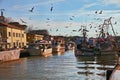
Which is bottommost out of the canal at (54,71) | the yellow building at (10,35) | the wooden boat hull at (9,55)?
the canal at (54,71)

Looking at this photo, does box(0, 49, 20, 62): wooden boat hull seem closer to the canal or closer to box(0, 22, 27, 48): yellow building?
the canal

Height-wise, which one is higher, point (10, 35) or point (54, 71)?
point (10, 35)

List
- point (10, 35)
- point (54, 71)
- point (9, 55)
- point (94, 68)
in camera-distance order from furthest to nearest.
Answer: point (10, 35), point (9, 55), point (94, 68), point (54, 71)

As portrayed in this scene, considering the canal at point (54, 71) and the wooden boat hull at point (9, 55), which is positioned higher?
the wooden boat hull at point (9, 55)

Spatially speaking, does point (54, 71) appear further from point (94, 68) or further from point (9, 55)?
point (9, 55)

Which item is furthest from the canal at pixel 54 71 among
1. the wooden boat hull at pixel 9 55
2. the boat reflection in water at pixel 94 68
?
the wooden boat hull at pixel 9 55

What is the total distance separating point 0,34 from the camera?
87.5m

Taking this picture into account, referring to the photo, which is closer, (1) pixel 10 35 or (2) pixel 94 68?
(2) pixel 94 68

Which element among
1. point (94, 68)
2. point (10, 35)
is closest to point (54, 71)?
point (94, 68)

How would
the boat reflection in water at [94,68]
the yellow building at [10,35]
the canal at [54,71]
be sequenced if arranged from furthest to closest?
the yellow building at [10,35]
the boat reflection in water at [94,68]
the canal at [54,71]

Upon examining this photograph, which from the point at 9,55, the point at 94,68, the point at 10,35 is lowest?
the point at 94,68

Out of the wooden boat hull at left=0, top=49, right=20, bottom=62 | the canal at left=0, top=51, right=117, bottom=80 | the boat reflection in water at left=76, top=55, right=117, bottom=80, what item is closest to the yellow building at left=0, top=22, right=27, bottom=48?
the wooden boat hull at left=0, top=49, right=20, bottom=62

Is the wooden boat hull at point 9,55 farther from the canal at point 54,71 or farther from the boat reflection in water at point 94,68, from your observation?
the boat reflection in water at point 94,68

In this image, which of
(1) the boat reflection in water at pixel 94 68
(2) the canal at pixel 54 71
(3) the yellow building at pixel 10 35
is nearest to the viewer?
(2) the canal at pixel 54 71
